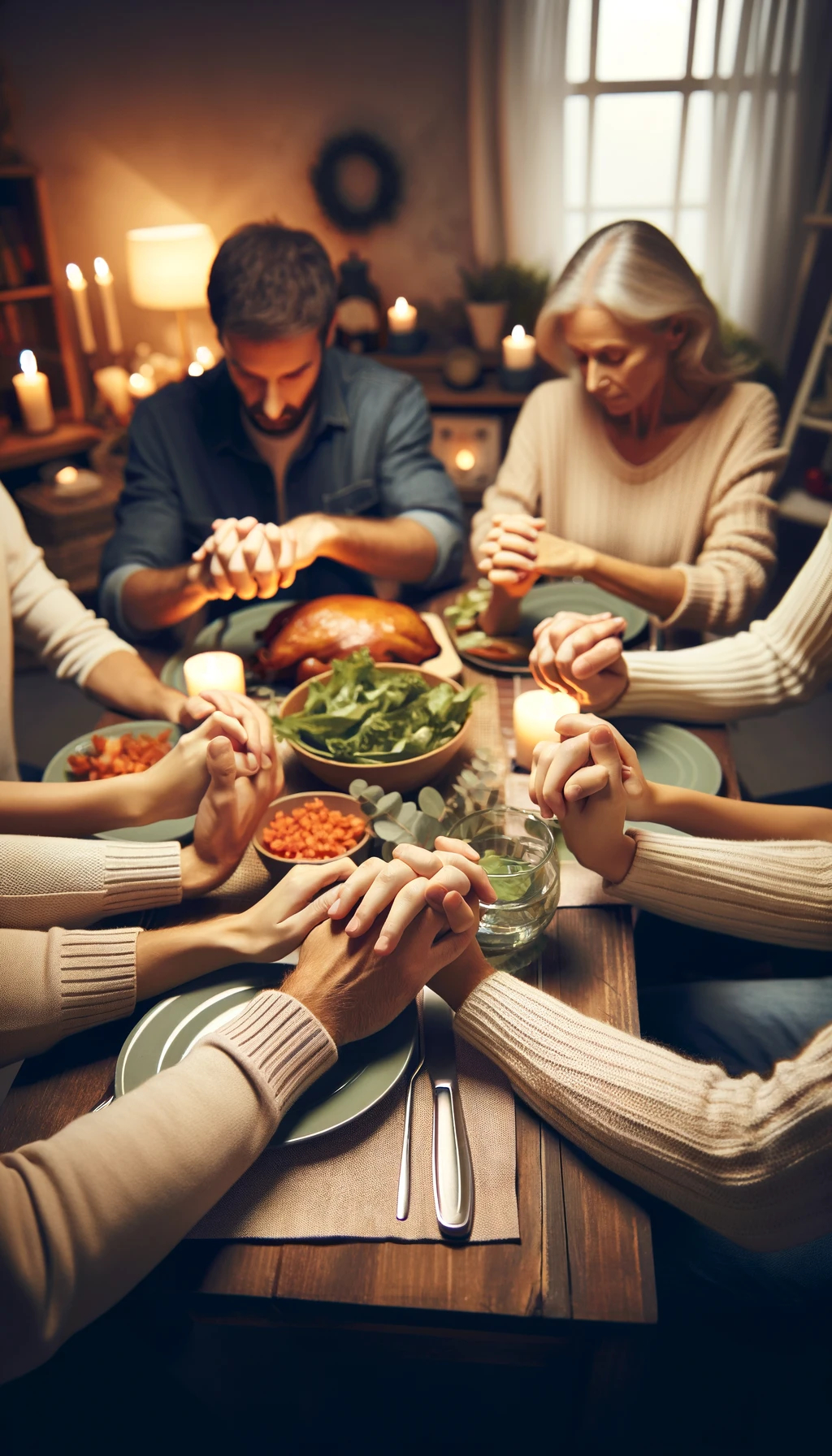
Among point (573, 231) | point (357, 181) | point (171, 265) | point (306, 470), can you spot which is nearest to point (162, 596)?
point (306, 470)

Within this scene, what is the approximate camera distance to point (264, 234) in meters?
1.88

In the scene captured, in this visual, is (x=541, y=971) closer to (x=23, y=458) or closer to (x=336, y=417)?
(x=336, y=417)

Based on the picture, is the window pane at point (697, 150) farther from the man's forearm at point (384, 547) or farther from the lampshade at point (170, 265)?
the man's forearm at point (384, 547)

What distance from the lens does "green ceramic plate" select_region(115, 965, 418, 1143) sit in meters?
0.85

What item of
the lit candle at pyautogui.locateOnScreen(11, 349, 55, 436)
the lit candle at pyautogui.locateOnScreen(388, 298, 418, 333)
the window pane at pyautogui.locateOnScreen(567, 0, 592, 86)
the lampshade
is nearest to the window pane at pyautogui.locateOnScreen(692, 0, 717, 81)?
the window pane at pyautogui.locateOnScreen(567, 0, 592, 86)

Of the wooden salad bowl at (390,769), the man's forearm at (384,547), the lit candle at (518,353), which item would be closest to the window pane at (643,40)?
the lit candle at (518,353)

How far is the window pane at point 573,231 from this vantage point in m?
3.98

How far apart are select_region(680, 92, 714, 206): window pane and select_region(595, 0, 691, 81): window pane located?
0.45 ft

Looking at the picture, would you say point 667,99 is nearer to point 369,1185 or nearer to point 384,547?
point 384,547

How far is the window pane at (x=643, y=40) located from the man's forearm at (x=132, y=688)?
347cm

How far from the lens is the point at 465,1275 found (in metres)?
0.75

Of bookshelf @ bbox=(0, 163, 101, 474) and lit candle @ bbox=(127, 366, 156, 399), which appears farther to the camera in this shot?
lit candle @ bbox=(127, 366, 156, 399)

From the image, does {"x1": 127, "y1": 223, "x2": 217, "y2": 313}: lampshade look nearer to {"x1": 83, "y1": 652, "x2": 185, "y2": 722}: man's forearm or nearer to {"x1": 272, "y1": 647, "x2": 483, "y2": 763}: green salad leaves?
{"x1": 83, "y1": 652, "x2": 185, "y2": 722}: man's forearm

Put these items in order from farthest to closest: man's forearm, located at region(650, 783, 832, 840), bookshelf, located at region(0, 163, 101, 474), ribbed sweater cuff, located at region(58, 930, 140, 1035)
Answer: bookshelf, located at region(0, 163, 101, 474), man's forearm, located at region(650, 783, 832, 840), ribbed sweater cuff, located at region(58, 930, 140, 1035)
